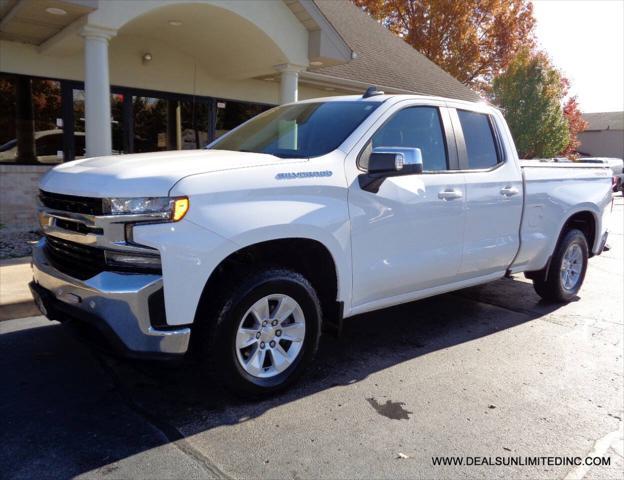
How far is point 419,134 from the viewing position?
437 centimetres

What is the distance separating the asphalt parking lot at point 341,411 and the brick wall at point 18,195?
5569mm

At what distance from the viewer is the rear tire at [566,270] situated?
18.9 feet

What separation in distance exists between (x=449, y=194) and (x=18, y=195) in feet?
27.7

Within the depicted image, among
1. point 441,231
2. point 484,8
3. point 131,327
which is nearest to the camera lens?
point 131,327

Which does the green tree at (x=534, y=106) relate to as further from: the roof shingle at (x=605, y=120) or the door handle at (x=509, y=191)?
the roof shingle at (x=605, y=120)

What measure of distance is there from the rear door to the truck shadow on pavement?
0.75 metres

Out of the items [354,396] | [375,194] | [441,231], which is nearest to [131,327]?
[354,396]

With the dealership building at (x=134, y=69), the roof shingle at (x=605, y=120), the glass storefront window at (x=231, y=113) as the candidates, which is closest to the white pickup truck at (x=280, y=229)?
the dealership building at (x=134, y=69)

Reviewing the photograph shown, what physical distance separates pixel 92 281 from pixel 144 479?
1.08 m

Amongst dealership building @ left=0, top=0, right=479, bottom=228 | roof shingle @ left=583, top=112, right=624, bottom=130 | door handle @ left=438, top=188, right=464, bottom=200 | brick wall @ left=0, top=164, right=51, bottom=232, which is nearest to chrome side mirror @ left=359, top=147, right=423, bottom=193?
door handle @ left=438, top=188, right=464, bottom=200

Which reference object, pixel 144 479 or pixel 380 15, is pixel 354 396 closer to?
pixel 144 479

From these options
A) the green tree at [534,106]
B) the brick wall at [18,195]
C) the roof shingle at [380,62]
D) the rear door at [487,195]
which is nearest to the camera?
the rear door at [487,195]

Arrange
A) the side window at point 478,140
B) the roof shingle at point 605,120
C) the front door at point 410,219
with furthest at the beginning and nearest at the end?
1. the roof shingle at point 605,120
2. the side window at point 478,140
3. the front door at point 410,219

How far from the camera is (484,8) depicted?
2827 cm
